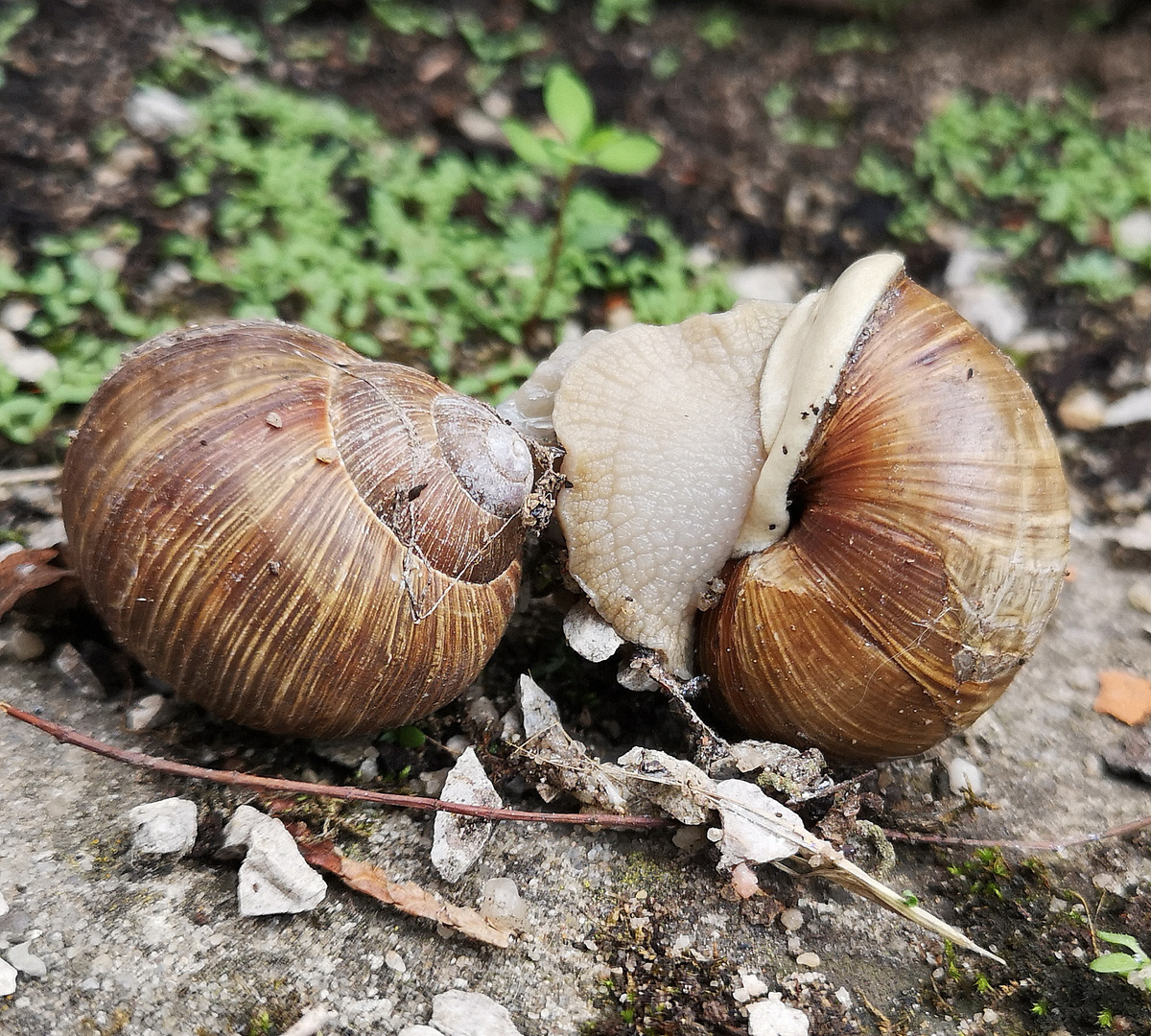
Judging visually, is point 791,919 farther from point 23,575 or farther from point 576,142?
point 576,142

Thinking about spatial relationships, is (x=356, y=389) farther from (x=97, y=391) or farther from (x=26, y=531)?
(x=26, y=531)

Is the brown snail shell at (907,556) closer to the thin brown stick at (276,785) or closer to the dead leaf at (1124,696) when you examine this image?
the thin brown stick at (276,785)

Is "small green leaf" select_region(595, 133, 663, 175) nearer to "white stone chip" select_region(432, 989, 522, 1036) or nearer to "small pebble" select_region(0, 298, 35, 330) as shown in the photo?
"small pebble" select_region(0, 298, 35, 330)

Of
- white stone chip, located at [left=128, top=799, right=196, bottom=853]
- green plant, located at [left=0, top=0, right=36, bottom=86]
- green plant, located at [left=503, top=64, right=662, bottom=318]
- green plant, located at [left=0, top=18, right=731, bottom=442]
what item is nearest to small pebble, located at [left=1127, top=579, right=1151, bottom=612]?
green plant, located at [left=0, top=18, right=731, bottom=442]

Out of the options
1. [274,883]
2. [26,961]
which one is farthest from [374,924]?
[26,961]

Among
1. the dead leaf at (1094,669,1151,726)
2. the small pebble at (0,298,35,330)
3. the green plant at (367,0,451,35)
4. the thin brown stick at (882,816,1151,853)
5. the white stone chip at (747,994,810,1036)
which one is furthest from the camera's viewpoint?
the green plant at (367,0,451,35)

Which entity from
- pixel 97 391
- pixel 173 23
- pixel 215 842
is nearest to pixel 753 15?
pixel 173 23
